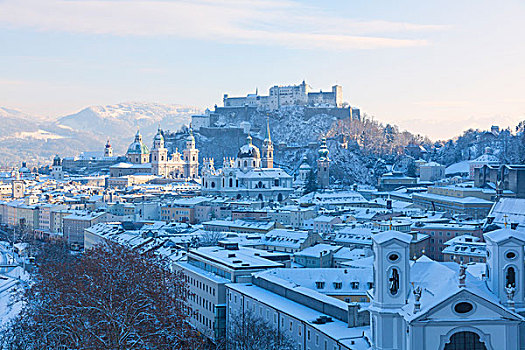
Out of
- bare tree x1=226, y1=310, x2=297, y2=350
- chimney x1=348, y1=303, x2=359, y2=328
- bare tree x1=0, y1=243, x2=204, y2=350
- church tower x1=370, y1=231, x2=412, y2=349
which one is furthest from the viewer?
bare tree x1=226, y1=310, x2=297, y2=350

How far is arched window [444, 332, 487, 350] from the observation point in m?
26.9

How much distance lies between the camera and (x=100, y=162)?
199 m

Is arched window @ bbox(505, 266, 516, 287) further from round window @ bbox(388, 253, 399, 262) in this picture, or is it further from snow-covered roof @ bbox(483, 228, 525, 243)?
round window @ bbox(388, 253, 399, 262)

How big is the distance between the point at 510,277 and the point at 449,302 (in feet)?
7.50

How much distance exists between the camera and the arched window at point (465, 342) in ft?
88.4

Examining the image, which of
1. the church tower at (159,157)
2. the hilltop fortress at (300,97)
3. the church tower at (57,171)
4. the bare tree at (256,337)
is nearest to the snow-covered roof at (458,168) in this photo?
the hilltop fortress at (300,97)

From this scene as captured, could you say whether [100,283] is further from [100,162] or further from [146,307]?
[100,162]

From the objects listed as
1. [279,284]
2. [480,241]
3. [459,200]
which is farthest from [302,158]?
[279,284]

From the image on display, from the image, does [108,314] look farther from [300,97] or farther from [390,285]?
[300,97]

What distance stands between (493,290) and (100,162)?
580 feet


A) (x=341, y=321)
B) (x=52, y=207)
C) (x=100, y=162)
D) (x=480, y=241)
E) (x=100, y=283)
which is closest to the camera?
(x=341, y=321)

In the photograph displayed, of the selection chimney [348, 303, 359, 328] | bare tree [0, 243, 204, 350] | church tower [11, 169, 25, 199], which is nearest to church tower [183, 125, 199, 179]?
church tower [11, 169, 25, 199]

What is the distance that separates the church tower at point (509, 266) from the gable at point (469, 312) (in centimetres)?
62

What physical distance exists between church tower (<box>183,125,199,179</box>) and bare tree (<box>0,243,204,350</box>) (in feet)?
416
